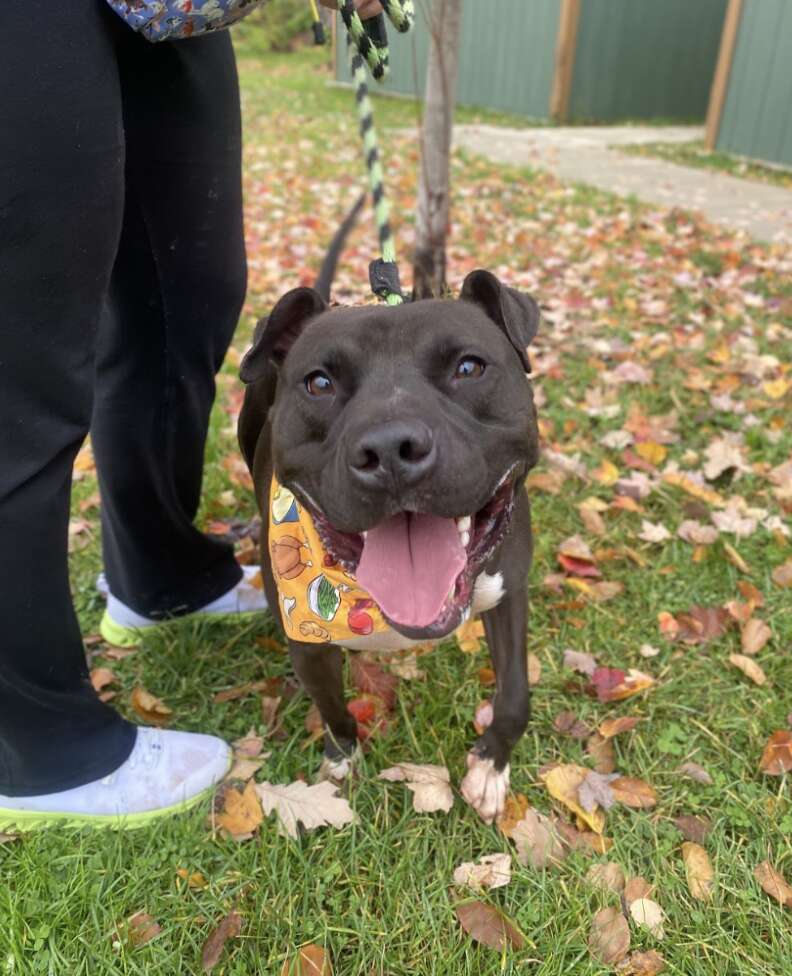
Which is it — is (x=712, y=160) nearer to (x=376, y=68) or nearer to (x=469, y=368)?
(x=376, y=68)

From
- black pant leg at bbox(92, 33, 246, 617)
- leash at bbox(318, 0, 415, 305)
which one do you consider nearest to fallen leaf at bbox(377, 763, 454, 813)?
black pant leg at bbox(92, 33, 246, 617)

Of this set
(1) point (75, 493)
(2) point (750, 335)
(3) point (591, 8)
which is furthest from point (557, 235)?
(3) point (591, 8)

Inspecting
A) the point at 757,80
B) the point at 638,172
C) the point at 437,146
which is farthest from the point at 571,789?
the point at 757,80

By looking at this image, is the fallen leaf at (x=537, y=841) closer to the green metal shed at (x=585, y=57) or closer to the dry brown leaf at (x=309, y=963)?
the dry brown leaf at (x=309, y=963)

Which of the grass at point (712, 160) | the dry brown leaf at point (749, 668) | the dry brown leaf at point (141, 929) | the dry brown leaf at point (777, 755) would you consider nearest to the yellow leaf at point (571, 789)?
the dry brown leaf at point (777, 755)

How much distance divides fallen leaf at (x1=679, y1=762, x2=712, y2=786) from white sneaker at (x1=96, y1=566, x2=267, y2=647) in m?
1.40

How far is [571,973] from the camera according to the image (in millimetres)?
1760

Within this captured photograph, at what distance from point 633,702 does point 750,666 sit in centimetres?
40

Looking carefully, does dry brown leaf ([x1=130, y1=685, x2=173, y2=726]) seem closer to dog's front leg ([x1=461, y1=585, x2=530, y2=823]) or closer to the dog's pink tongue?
dog's front leg ([x1=461, y1=585, x2=530, y2=823])

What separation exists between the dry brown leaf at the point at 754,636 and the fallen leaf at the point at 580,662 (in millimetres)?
492

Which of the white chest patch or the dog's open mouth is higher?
the dog's open mouth

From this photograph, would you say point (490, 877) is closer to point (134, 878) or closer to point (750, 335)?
point (134, 878)

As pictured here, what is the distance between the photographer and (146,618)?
9.09 ft

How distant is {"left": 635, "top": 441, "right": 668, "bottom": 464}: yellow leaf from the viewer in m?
3.58
